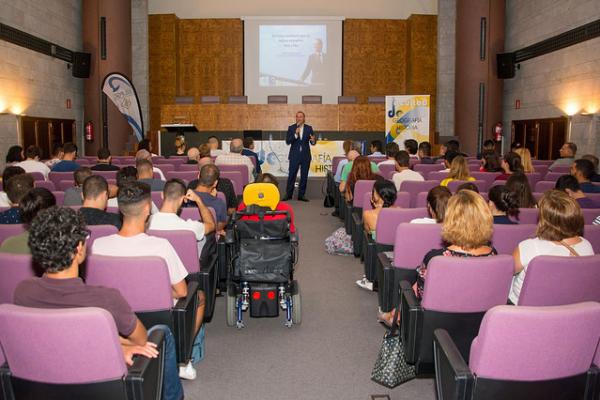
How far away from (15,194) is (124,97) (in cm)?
1007

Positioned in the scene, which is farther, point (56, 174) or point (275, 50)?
point (275, 50)

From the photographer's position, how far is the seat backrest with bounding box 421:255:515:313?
107 inches

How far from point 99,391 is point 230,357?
1.76 meters

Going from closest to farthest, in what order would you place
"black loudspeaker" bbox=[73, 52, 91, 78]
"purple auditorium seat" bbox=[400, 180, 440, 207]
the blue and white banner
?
"purple auditorium seat" bbox=[400, 180, 440, 207] < the blue and white banner < "black loudspeaker" bbox=[73, 52, 91, 78]

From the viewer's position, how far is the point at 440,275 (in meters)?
2.77

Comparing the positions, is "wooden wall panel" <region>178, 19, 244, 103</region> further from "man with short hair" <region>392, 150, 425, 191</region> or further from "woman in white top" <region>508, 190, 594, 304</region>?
"woman in white top" <region>508, 190, 594, 304</region>

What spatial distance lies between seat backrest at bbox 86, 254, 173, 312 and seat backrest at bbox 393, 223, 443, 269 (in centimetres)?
151

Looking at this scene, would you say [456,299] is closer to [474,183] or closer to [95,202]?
[95,202]

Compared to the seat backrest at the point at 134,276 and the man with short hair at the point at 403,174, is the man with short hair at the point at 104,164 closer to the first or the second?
the man with short hair at the point at 403,174

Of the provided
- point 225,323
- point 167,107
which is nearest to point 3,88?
point 167,107

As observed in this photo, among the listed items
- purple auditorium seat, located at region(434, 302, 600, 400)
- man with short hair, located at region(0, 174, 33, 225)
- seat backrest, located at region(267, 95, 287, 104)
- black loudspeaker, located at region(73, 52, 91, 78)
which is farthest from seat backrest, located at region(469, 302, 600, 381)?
black loudspeaker, located at region(73, 52, 91, 78)

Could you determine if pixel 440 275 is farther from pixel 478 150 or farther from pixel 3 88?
pixel 478 150

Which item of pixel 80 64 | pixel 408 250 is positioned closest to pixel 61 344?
pixel 408 250

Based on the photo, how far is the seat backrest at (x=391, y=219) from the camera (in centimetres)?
436
